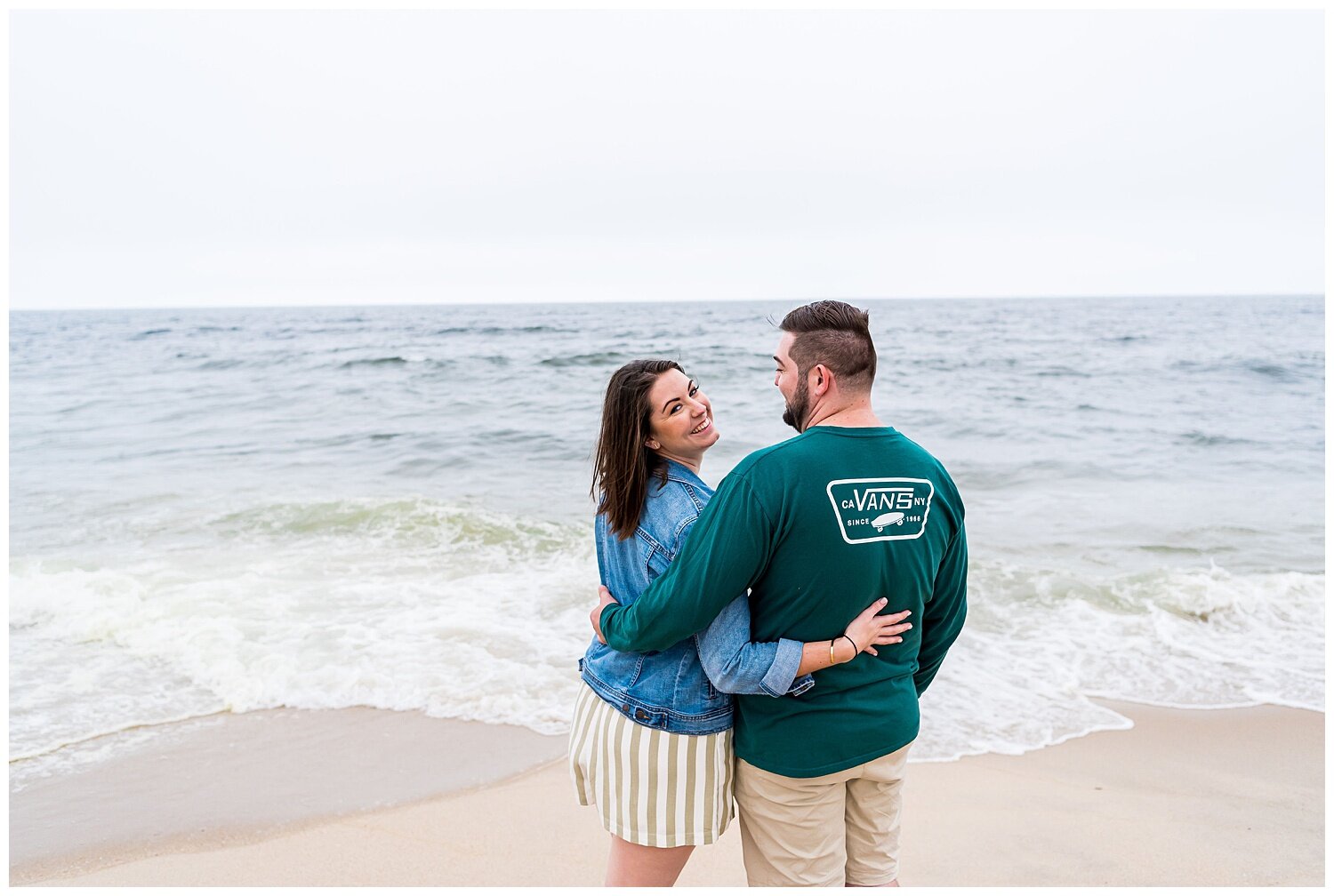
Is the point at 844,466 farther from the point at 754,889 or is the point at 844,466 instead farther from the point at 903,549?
the point at 754,889

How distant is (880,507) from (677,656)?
598mm

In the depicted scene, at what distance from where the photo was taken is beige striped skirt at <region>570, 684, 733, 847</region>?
7.47ft

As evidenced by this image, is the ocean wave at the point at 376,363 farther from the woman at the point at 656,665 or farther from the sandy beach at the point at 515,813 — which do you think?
the woman at the point at 656,665

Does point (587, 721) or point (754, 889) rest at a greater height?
point (587, 721)

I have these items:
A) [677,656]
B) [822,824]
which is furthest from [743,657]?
[822,824]

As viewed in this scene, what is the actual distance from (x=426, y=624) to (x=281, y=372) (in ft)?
65.2

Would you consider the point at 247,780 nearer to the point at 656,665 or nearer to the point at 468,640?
the point at 468,640

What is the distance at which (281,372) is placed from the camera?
2416 cm

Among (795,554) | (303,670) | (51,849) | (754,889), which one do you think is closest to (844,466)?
(795,554)

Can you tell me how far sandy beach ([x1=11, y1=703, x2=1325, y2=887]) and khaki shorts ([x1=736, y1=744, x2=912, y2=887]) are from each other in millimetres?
1236

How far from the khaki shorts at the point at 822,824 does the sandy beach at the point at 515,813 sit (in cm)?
124

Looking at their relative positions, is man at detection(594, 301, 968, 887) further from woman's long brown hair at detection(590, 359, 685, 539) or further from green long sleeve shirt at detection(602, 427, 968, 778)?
woman's long brown hair at detection(590, 359, 685, 539)

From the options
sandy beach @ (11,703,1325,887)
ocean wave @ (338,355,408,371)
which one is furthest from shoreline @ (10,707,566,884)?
ocean wave @ (338,355,408,371)

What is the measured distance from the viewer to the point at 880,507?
2.15 metres
